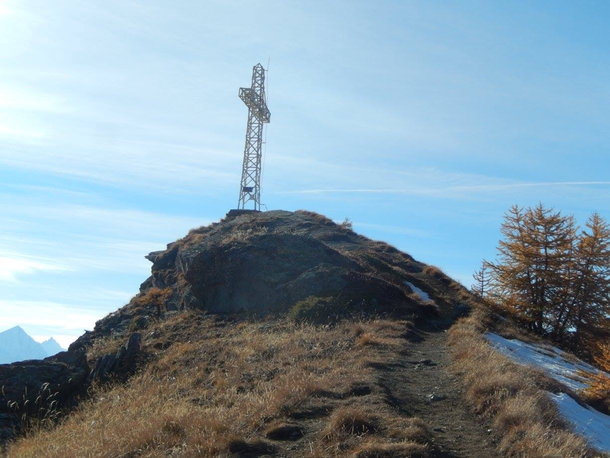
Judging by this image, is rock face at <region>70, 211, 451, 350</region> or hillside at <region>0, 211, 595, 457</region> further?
rock face at <region>70, 211, 451, 350</region>

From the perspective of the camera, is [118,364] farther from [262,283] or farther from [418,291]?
[418,291]

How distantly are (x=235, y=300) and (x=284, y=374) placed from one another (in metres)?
10.0

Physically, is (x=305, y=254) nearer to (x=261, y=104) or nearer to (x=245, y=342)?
(x=245, y=342)

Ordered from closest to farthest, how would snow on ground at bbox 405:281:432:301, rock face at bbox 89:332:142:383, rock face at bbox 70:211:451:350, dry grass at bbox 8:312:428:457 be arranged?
dry grass at bbox 8:312:428:457, rock face at bbox 89:332:142:383, rock face at bbox 70:211:451:350, snow on ground at bbox 405:281:432:301

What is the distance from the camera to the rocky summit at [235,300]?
14.3 m

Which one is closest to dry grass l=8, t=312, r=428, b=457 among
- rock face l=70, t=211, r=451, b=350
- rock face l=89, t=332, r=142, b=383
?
rock face l=89, t=332, r=142, b=383

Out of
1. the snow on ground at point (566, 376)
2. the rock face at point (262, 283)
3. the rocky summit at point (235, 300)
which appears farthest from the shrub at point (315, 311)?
the snow on ground at point (566, 376)

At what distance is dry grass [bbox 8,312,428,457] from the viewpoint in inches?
276

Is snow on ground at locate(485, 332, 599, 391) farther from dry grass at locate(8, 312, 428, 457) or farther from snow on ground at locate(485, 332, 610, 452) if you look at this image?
dry grass at locate(8, 312, 428, 457)

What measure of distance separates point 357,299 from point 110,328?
11.3 m

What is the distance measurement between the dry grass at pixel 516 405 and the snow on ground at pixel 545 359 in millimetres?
2929

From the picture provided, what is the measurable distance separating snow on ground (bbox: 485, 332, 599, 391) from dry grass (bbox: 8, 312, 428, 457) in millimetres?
3264

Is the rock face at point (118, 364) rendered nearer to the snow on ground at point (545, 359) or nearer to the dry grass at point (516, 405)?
the dry grass at point (516, 405)

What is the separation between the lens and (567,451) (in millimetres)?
6617
